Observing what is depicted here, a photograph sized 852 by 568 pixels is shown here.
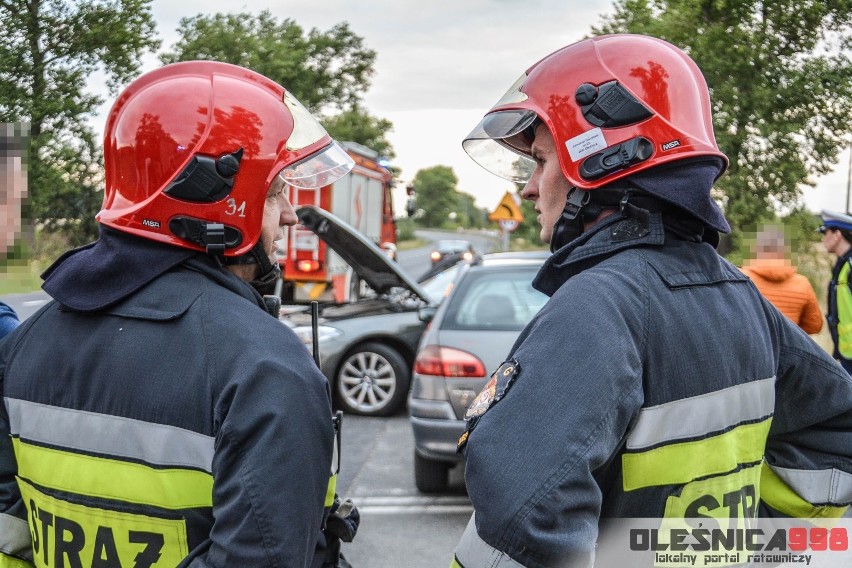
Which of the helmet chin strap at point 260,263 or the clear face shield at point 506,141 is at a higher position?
the clear face shield at point 506,141

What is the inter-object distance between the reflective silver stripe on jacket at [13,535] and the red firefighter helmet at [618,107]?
1.48 m

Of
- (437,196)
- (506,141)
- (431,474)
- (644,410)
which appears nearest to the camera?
(644,410)

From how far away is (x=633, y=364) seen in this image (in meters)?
1.41

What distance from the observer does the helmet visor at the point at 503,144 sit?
189 cm

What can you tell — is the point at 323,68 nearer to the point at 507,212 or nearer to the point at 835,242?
the point at 507,212

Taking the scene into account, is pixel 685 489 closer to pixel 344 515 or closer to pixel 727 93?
pixel 344 515

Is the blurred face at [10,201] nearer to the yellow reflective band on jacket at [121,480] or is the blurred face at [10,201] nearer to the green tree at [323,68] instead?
the yellow reflective band on jacket at [121,480]

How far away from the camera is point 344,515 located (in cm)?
192

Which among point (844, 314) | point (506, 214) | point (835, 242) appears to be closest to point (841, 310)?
point (844, 314)

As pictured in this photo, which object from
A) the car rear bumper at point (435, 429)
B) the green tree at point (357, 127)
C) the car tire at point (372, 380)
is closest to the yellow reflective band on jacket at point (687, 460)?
the car rear bumper at point (435, 429)

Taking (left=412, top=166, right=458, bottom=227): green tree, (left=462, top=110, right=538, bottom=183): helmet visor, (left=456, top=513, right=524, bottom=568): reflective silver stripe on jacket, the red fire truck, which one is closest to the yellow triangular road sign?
the red fire truck

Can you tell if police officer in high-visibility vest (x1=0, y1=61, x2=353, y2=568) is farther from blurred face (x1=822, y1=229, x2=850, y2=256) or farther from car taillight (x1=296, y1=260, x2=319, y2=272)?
car taillight (x1=296, y1=260, x2=319, y2=272)

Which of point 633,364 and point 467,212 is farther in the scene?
point 467,212

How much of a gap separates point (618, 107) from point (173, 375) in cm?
107
